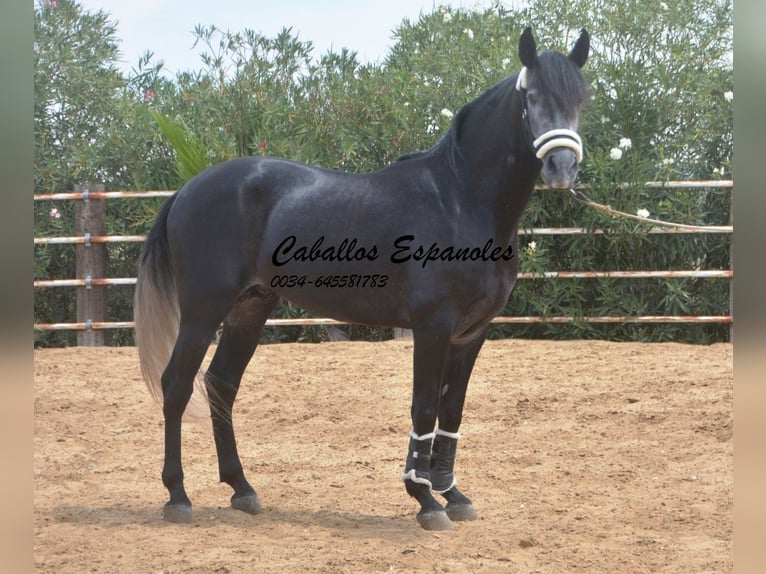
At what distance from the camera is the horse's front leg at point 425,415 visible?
10.2 feet

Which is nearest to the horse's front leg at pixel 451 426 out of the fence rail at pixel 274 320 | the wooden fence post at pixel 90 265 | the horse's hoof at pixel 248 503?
the horse's hoof at pixel 248 503

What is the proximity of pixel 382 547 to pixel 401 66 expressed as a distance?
7.20 metres

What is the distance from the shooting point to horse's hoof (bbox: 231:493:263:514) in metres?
3.50

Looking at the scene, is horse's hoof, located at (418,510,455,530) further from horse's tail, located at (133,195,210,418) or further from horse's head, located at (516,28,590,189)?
horse's head, located at (516,28,590,189)

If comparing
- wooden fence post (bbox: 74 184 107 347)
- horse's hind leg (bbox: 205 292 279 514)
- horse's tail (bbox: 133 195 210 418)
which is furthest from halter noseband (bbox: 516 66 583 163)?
wooden fence post (bbox: 74 184 107 347)

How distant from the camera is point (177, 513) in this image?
11.0 ft

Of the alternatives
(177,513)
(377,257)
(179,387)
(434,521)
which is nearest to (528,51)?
(377,257)

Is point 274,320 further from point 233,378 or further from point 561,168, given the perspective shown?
point 561,168

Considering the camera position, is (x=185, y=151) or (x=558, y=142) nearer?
(x=558, y=142)

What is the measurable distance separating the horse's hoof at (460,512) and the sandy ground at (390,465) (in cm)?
7

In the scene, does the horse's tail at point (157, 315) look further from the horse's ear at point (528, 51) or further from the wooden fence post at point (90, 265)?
the wooden fence post at point (90, 265)

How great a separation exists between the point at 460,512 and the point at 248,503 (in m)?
0.92

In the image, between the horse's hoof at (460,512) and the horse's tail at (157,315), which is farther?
the horse's tail at (157,315)

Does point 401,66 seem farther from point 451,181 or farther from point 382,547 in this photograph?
point 382,547
